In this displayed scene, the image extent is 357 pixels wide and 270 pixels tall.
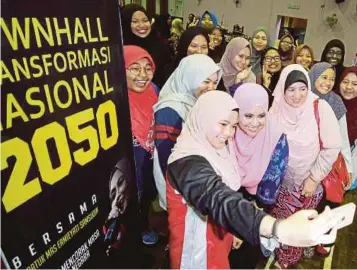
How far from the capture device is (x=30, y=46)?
0.91 m

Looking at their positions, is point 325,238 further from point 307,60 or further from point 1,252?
point 307,60

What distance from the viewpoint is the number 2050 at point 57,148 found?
35.4 inches

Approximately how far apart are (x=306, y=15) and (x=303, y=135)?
182 inches

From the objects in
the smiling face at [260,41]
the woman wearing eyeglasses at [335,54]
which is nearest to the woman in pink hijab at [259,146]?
the woman wearing eyeglasses at [335,54]

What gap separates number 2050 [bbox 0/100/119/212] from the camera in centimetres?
90

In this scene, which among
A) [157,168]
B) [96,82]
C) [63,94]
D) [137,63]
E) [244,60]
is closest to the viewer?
[63,94]

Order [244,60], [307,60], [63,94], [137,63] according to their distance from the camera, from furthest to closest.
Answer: [307,60] < [244,60] < [137,63] < [63,94]

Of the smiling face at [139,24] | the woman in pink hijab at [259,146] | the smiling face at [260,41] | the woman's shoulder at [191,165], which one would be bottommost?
the woman in pink hijab at [259,146]

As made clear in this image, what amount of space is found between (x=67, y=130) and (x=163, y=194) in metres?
0.80

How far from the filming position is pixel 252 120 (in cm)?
161

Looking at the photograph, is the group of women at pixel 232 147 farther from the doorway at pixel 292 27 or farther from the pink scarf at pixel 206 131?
the doorway at pixel 292 27

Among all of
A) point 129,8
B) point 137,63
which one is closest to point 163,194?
point 137,63

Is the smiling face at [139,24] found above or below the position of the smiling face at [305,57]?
above

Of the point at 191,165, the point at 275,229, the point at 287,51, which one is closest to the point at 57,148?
the point at 191,165
